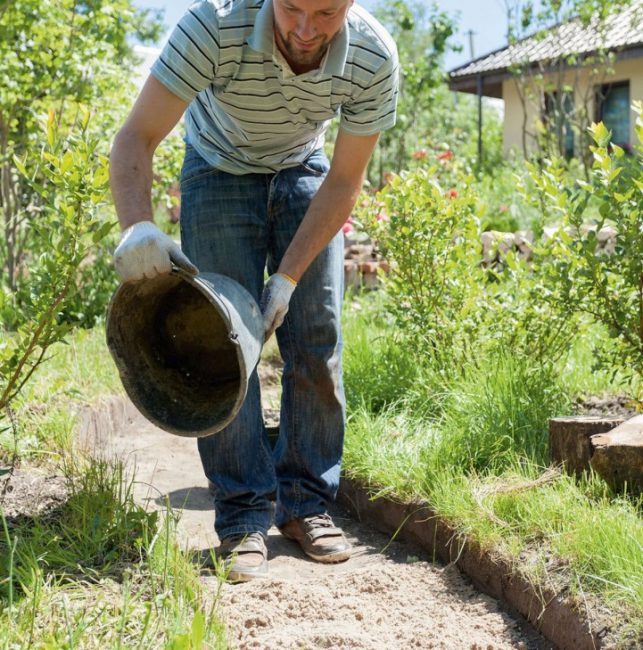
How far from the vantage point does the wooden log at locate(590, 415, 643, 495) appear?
2609mm

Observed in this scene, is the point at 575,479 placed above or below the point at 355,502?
above

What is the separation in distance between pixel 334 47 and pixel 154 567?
1480 mm

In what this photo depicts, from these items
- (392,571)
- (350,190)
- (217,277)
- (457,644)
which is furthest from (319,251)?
(457,644)

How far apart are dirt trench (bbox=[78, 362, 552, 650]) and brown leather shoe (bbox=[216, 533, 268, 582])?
0.05 metres

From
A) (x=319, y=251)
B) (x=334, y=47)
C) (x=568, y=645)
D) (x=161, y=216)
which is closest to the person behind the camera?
(x=568, y=645)

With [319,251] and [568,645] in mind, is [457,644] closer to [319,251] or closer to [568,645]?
[568,645]

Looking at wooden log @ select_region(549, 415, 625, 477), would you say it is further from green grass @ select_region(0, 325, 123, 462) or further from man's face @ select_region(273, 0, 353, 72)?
green grass @ select_region(0, 325, 123, 462)

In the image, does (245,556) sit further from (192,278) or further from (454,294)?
(454,294)

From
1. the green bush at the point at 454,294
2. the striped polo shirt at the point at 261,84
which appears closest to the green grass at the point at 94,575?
the striped polo shirt at the point at 261,84

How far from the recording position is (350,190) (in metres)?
2.70

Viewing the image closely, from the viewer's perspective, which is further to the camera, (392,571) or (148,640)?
(392,571)

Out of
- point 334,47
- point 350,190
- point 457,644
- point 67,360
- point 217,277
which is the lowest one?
point 457,644

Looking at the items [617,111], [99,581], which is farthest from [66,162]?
[617,111]

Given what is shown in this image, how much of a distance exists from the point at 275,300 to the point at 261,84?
1.99 feet
